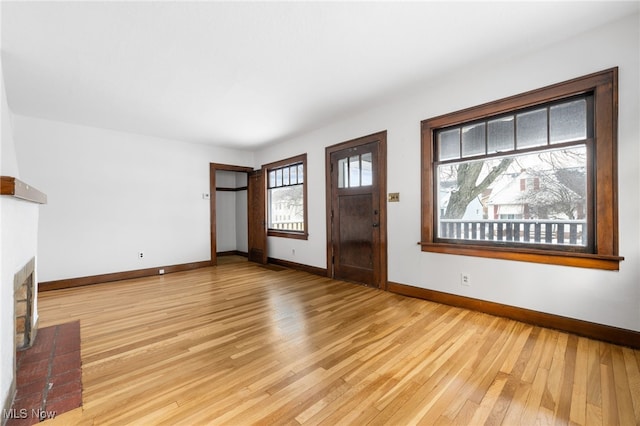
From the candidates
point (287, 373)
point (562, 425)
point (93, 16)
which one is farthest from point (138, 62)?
point (562, 425)

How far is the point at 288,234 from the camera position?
5559mm

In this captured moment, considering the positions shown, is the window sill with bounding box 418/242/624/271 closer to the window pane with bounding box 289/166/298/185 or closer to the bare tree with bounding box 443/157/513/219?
the bare tree with bounding box 443/157/513/219

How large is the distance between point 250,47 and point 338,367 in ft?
8.98

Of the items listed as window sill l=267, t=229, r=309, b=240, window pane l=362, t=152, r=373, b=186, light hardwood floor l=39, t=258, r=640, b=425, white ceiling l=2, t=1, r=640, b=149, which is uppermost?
white ceiling l=2, t=1, r=640, b=149

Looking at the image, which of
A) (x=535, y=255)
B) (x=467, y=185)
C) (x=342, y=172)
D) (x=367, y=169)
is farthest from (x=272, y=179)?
(x=535, y=255)

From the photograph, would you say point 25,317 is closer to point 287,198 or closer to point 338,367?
point 338,367

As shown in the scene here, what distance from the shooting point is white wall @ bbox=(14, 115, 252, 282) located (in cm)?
414

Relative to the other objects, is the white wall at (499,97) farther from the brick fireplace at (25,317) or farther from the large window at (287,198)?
the brick fireplace at (25,317)

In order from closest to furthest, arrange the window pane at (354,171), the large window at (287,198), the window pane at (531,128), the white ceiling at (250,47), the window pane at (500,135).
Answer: the white ceiling at (250,47) < the window pane at (531,128) < the window pane at (500,135) < the window pane at (354,171) < the large window at (287,198)

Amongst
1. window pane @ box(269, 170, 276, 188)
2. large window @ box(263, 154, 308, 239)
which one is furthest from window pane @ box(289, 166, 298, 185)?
window pane @ box(269, 170, 276, 188)

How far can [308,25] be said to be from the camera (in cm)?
216

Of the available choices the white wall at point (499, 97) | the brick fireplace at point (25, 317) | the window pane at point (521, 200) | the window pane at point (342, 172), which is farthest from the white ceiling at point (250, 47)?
the brick fireplace at point (25, 317)

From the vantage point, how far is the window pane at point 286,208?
5.51m

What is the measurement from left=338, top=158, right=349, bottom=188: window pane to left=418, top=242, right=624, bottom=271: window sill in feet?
5.48
